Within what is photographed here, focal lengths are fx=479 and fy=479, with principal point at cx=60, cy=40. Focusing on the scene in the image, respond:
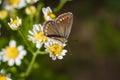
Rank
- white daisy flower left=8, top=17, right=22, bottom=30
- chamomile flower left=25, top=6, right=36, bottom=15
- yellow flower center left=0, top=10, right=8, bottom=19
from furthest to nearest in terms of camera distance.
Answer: yellow flower center left=0, top=10, right=8, bottom=19, chamomile flower left=25, top=6, right=36, bottom=15, white daisy flower left=8, top=17, right=22, bottom=30

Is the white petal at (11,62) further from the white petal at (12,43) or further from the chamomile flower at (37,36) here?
the chamomile flower at (37,36)

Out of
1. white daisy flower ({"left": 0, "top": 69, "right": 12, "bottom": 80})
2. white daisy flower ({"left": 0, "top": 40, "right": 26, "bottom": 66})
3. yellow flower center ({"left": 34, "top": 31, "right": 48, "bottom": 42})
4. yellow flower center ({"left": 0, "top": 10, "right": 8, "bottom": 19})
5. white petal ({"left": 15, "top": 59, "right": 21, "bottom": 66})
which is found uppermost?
yellow flower center ({"left": 0, "top": 10, "right": 8, "bottom": 19})

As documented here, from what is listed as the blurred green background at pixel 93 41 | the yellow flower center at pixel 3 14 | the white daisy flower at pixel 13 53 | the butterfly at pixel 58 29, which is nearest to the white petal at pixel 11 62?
the white daisy flower at pixel 13 53

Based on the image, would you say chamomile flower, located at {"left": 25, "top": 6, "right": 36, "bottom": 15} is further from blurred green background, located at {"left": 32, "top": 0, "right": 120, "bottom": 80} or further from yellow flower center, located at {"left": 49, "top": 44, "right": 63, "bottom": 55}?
blurred green background, located at {"left": 32, "top": 0, "right": 120, "bottom": 80}

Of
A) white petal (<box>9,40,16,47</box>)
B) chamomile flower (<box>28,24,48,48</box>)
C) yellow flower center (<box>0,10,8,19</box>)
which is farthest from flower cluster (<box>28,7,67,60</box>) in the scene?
yellow flower center (<box>0,10,8,19</box>)

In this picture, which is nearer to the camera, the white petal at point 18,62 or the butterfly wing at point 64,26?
the butterfly wing at point 64,26

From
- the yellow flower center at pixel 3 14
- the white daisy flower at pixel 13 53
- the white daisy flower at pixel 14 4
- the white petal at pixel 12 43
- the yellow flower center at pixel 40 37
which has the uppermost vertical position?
the white daisy flower at pixel 14 4
